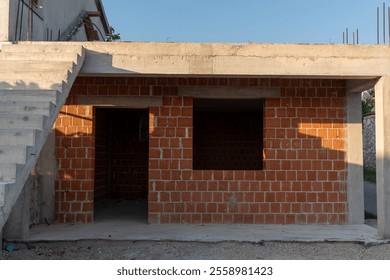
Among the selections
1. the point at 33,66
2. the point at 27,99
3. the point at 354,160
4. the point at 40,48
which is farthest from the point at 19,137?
the point at 354,160

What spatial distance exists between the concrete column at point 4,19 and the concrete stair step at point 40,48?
0.23 metres

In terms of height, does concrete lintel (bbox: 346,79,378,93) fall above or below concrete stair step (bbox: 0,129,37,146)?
above

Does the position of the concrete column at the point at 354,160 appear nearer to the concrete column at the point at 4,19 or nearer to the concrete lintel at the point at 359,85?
the concrete lintel at the point at 359,85

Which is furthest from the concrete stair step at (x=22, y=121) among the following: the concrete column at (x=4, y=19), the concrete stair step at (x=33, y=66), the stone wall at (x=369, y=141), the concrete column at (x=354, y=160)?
the stone wall at (x=369, y=141)

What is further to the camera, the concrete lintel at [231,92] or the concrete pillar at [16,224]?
the concrete lintel at [231,92]

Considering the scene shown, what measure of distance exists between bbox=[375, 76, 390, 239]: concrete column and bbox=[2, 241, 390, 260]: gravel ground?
1.47ft

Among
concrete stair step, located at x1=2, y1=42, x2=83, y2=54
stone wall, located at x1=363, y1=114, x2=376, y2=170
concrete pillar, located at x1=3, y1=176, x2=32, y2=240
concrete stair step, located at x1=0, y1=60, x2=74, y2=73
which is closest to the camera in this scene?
concrete stair step, located at x1=0, y1=60, x2=74, y2=73

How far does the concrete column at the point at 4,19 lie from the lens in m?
6.77

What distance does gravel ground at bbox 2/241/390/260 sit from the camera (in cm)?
588

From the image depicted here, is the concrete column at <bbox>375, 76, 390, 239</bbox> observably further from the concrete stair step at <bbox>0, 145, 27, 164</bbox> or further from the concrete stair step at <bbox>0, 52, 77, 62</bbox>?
the concrete stair step at <bbox>0, 145, 27, 164</bbox>

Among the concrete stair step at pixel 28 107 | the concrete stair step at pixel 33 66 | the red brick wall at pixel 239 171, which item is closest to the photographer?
the concrete stair step at pixel 28 107

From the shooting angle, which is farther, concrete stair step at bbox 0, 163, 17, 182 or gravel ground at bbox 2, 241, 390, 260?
gravel ground at bbox 2, 241, 390, 260

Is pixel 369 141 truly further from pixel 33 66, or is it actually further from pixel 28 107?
pixel 28 107

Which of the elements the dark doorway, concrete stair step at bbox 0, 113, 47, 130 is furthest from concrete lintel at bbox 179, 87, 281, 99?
the dark doorway
